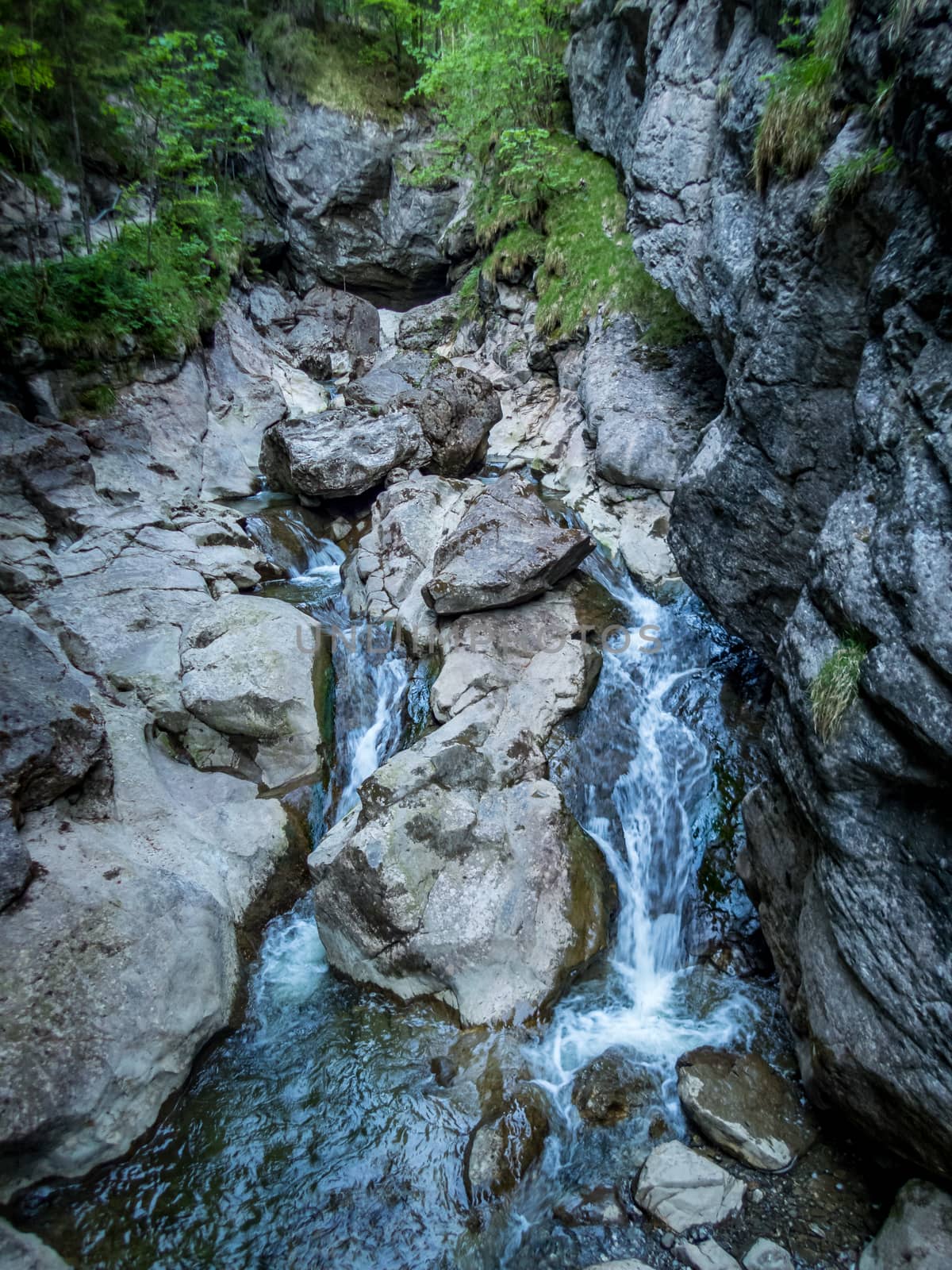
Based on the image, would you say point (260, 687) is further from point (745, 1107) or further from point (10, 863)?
point (745, 1107)

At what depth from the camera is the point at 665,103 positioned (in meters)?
9.61

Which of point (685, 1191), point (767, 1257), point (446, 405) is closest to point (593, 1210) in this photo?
point (685, 1191)

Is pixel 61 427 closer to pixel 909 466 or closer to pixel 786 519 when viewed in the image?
pixel 786 519

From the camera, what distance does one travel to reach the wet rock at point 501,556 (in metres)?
8.66

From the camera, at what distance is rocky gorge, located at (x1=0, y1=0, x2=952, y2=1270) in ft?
13.6

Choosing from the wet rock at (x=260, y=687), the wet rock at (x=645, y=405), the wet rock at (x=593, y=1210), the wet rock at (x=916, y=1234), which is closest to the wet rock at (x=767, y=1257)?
the wet rock at (x=916, y=1234)

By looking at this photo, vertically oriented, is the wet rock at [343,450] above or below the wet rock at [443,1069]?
above

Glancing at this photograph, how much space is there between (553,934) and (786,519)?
4.67 metres

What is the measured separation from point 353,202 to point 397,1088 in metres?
23.3

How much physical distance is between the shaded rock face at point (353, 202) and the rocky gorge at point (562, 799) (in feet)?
33.3

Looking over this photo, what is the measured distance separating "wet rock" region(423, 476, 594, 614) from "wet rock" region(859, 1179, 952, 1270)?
261 inches

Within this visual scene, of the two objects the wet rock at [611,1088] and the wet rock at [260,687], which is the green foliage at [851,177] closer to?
the wet rock at [260,687]

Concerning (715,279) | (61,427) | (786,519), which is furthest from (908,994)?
(61,427)

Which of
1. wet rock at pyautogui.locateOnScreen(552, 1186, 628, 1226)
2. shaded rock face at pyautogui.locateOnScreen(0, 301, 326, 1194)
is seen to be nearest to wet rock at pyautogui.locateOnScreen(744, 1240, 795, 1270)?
wet rock at pyautogui.locateOnScreen(552, 1186, 628, 1226)
